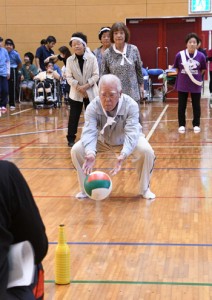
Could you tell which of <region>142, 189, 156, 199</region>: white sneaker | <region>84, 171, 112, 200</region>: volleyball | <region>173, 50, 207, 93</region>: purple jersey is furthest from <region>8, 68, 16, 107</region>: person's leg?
<region>84, 171, 112, 200</region>: volleyball

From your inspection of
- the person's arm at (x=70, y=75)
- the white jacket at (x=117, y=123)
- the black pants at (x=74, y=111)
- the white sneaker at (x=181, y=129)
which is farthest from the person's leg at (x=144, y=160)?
the white sneaker at (x=181, y=129)

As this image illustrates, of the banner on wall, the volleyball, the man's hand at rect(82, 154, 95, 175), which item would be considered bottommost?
the volleyball

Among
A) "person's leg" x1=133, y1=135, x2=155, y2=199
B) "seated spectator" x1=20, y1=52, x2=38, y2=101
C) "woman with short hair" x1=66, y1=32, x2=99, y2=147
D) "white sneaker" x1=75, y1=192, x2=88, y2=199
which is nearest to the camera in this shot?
"person's leg" x1=133, y1=135, x2=155, y2=199

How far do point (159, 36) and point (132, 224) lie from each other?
→ 45.3 ft

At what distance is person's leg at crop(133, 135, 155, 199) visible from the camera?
5348 mm

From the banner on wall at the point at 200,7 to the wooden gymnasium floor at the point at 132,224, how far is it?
9320 millimetres

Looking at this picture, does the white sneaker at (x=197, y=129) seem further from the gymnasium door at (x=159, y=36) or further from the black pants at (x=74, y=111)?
the gymnasium door at (x=159, y=36)

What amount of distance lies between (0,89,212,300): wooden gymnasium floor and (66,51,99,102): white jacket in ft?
3.05

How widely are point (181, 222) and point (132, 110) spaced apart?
116cm

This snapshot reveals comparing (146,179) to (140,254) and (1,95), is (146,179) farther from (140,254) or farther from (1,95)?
(1,95)

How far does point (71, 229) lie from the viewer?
463 centimetres

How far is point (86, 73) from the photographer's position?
8078mm

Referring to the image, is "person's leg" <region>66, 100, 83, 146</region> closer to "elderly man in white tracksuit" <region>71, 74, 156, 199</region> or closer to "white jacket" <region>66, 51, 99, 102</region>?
"white jacket" <region>66, 51, 99, 102</region>

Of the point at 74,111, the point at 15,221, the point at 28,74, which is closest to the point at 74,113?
the point at 74,111
